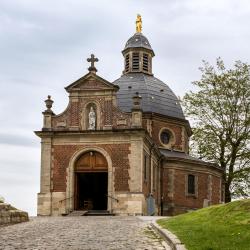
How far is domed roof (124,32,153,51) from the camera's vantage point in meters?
49.8

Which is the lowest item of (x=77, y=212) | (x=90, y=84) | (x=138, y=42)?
(x=77, y=212)

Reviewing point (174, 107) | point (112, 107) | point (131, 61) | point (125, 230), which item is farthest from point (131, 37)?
point (125, 230)

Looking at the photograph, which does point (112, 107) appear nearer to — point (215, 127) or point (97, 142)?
point (97, 142)

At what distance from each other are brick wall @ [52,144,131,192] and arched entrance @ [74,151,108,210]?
0.64 m

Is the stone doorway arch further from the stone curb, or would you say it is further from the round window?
the stone curb

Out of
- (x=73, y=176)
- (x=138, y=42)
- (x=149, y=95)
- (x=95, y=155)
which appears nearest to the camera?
(x=73, y=176)

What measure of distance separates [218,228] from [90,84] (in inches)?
822

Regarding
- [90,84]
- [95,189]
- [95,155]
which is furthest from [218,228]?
[95,189]

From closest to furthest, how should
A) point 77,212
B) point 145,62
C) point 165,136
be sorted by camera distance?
1. point 77,212
2. point 165,136
3. point 145,62

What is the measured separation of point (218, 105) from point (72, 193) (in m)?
18.1

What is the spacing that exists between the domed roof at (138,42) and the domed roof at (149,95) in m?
2.62

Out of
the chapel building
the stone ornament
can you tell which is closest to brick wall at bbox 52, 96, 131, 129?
the chapel building

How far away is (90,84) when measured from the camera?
35.2 m

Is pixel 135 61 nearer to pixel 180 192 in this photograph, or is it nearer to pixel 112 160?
pixel 180 192
